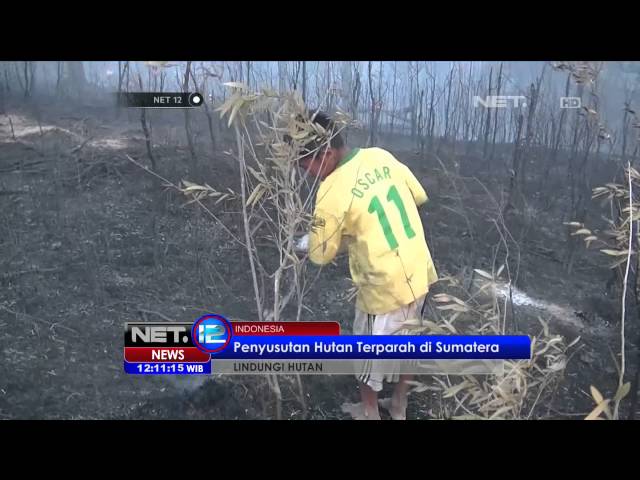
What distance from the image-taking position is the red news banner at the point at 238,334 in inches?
91.0

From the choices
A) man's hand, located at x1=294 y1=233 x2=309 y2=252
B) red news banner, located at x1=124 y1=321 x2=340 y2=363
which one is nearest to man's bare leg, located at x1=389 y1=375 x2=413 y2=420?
red news banner, located at x1=124 y1=321 x2=340 y2=363

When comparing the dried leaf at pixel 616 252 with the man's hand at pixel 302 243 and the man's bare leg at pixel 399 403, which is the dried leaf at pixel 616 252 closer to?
the man's bare leg at pixel 399 403

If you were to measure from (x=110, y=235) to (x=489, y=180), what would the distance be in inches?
58.9

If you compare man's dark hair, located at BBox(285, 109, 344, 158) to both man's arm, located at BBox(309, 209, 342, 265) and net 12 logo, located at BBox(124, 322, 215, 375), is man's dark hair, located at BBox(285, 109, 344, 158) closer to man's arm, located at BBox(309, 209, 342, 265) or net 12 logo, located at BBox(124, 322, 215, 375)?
man's arm, located at BBox(309, 209, 342, 265)

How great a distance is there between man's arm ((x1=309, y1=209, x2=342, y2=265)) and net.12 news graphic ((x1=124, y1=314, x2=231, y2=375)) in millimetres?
451

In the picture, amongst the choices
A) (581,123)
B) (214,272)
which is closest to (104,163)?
(214,272)

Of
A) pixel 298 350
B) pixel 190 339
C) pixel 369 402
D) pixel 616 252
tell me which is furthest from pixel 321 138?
pixel 616 252

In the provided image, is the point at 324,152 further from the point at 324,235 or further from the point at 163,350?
the point at 163,350

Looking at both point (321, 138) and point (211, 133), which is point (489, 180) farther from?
point (211, 133)

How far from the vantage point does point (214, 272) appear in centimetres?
239

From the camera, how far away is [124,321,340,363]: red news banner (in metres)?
2.31

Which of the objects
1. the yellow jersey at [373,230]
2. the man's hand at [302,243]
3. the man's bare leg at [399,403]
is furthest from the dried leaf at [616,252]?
the man's hand at [302,243]

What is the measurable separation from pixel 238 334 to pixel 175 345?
0.25 metres

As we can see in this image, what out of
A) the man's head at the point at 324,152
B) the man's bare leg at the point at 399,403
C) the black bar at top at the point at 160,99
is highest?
the black bar at top at the point at 160,99
